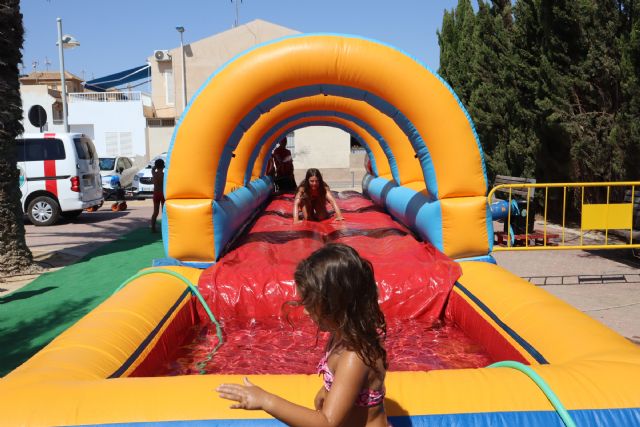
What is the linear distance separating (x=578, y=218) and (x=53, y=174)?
10215 mm

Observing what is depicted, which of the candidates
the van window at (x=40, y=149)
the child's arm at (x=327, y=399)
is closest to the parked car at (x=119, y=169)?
the van window at (x=40, y=149)

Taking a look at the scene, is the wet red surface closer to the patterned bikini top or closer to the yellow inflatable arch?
the yellow inflatable arch

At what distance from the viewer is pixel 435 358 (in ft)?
11.6

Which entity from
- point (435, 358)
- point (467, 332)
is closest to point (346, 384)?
point (435, 358)

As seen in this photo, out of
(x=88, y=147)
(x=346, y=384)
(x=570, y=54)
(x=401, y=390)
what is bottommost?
(x=401, y=390)

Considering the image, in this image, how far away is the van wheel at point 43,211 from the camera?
1083cm

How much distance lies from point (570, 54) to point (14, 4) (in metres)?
8.16

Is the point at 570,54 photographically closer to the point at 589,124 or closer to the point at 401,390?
the point at 589,124

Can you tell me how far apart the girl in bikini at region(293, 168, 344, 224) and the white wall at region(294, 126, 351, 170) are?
645 inches

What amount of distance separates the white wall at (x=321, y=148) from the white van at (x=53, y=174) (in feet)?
44.4

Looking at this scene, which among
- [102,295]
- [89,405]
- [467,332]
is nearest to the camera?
[89,405]

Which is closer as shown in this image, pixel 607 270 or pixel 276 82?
pixel 276 82

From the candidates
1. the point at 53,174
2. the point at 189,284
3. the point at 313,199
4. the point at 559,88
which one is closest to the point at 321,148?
the point at 53,174

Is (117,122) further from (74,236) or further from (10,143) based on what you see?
(10,143)
